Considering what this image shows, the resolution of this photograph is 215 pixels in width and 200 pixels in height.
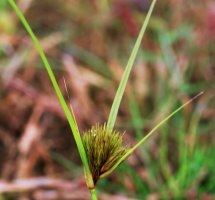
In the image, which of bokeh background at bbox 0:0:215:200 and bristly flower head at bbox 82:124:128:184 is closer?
bristly flower head at bbox 82:124:128:184

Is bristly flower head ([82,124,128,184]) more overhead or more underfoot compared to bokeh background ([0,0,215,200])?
more overhead

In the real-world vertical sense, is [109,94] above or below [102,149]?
below

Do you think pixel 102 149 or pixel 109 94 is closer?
pixel 102 149

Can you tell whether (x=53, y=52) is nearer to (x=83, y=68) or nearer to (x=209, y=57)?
(x=83, y=68)

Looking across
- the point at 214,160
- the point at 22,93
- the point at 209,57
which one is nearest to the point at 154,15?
the point at 209,57
